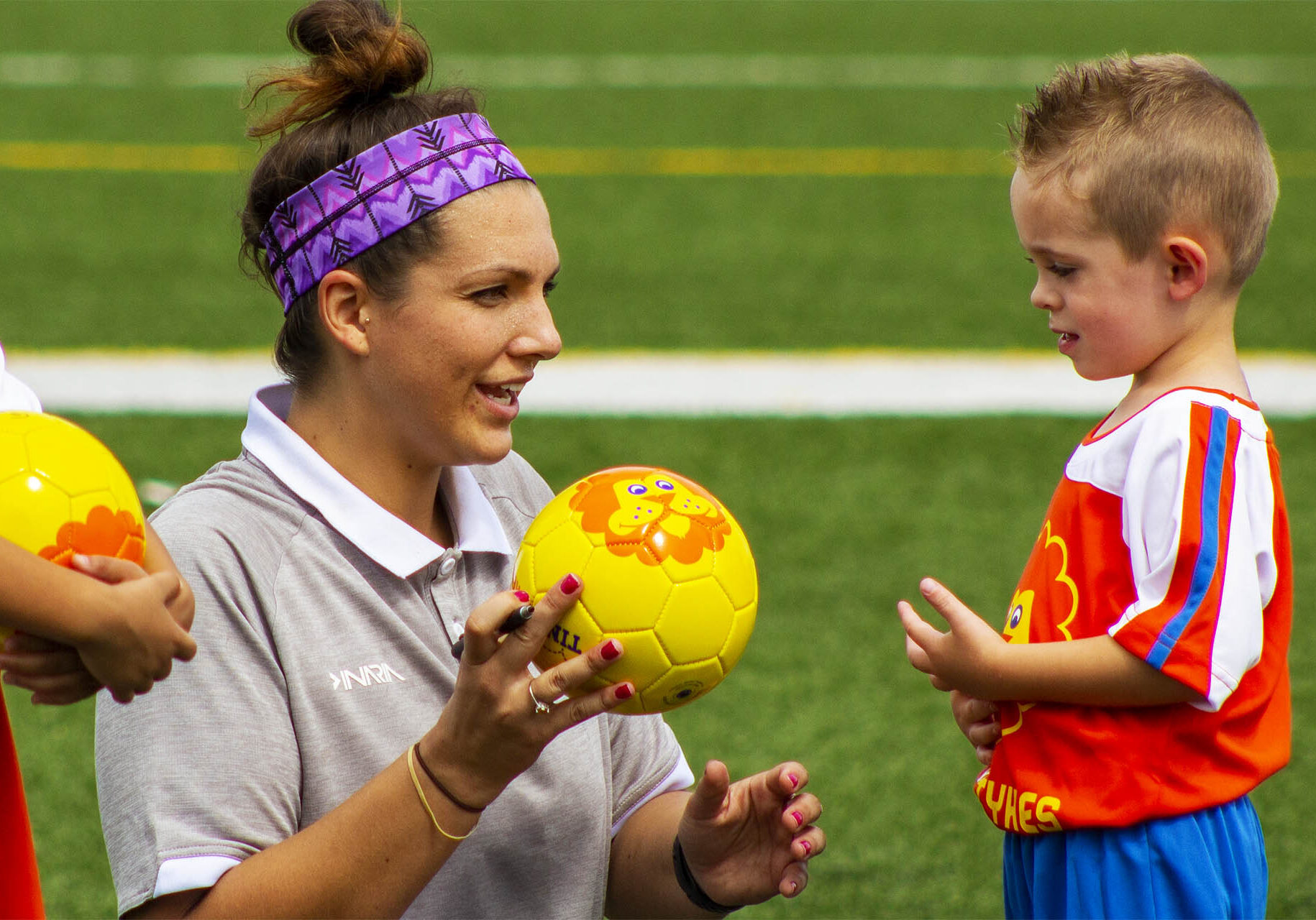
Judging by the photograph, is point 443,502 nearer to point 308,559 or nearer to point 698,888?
point 308,559

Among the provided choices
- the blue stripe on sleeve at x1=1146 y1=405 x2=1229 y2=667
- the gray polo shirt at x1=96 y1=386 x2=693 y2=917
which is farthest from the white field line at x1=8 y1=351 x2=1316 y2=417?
the blue stripe on sleeve at x1=1146 y1=405 x2=1229 y2=667

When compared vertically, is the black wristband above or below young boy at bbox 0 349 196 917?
below

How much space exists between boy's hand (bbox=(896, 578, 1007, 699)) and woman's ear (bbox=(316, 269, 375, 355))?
94 centimetres

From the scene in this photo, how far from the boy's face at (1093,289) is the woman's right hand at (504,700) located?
0.85m

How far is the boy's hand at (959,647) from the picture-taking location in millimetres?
2307

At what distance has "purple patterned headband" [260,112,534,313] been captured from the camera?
7.98 ft

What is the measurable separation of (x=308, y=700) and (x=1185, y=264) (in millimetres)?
1418

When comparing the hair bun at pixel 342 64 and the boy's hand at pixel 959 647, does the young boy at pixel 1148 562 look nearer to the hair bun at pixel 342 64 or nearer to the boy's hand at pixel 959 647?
the boy's hand at pixel 959 647

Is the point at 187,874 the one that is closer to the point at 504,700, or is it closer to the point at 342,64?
the point at 504,700

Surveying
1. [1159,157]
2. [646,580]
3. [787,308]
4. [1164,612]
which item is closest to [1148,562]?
[1164,612]

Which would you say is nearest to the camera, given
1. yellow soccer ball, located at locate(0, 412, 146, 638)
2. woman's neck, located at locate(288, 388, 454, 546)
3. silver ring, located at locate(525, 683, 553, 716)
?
→ yellow soccer ball, located at locate(0, 412, 146, 638)

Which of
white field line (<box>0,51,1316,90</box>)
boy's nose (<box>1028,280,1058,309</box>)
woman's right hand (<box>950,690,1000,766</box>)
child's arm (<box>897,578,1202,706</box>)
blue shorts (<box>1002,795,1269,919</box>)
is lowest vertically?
blue shorts (<box>1002,795,1269,919</box>)

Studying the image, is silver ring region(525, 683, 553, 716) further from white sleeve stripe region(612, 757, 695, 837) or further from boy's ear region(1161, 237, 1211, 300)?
boy's ear region(1161, 237, 1211, 300)

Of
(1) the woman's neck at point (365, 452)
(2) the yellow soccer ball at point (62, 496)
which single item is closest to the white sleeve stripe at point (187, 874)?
(2) the yellow soccer ball at point (62, 496)
